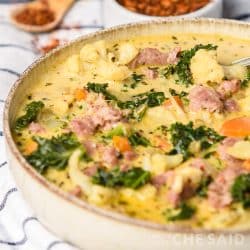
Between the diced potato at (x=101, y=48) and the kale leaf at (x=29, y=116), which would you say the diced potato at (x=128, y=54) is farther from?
the kale leaf at (x=29, y=116)

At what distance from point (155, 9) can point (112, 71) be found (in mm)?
1354

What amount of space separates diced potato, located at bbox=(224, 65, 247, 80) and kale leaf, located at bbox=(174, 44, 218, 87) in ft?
0.50

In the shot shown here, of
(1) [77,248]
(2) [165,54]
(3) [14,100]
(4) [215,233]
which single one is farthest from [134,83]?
(4) [215,233]

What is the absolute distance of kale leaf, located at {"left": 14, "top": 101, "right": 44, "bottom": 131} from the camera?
10.6 feet

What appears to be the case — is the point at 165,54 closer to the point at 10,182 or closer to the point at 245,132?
the point at 245,132

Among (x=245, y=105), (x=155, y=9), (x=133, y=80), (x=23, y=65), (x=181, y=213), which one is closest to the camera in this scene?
(x=181, y=213)

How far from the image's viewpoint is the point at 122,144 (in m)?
3.04

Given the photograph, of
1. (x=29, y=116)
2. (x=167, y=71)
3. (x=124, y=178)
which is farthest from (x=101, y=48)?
(x=124, y=178)

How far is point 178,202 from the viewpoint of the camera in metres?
2.74

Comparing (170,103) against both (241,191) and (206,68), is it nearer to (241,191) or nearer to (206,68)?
(206,68)

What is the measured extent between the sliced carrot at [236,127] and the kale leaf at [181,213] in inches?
20.7

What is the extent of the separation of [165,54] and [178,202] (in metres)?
1.16

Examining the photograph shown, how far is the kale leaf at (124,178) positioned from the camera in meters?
2.82

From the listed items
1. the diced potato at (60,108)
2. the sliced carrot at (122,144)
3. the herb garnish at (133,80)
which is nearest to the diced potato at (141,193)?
the sliced carrot at (122,144)
